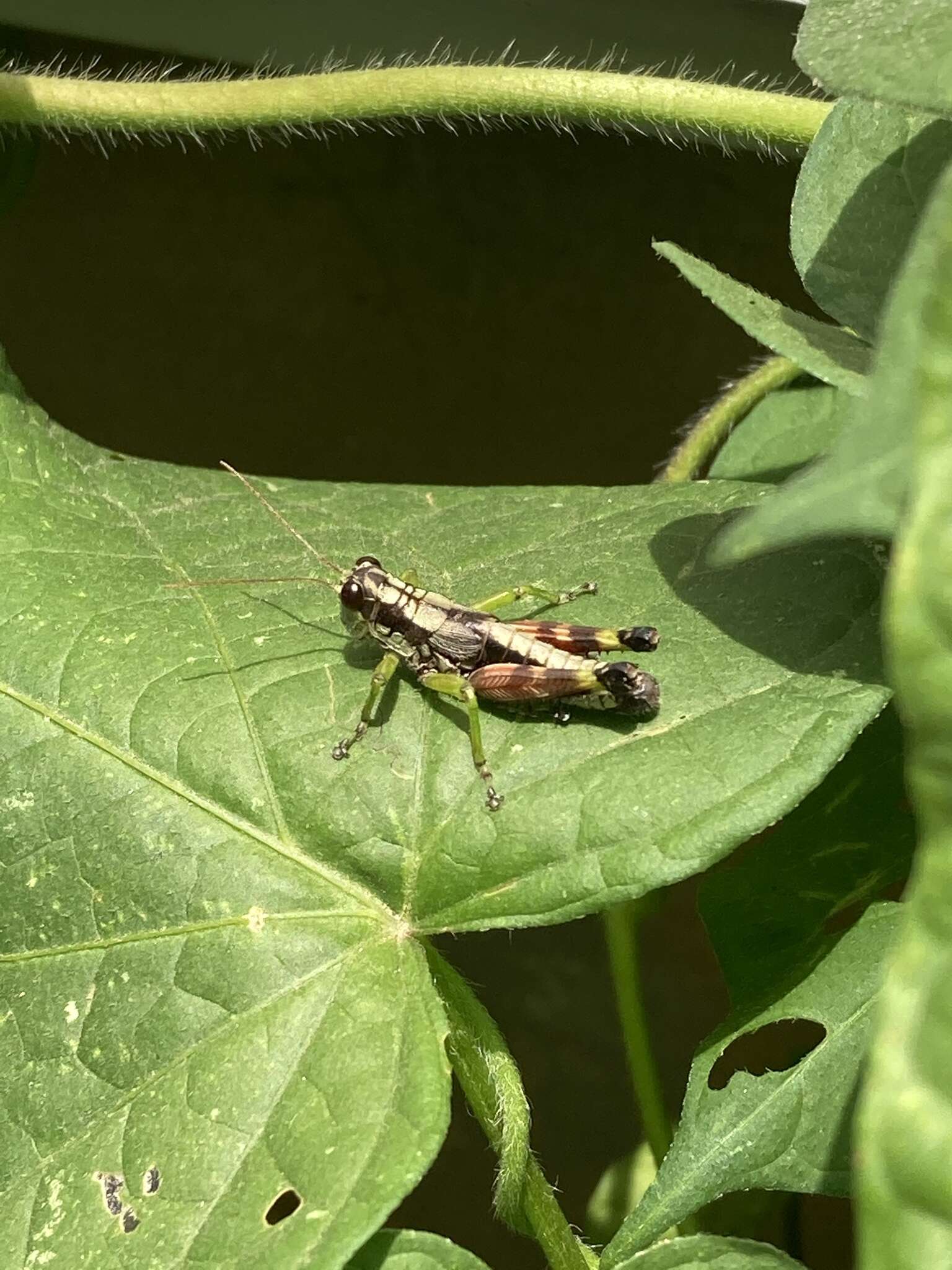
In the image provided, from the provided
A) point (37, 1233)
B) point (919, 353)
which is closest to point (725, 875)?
point (37, 1233)

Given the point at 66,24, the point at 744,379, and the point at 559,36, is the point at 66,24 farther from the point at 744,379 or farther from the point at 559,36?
the point at 744,379

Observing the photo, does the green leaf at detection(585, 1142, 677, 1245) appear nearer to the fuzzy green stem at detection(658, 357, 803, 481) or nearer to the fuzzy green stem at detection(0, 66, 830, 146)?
the fuzzy green stem at detection(658, 357, 803, 481)

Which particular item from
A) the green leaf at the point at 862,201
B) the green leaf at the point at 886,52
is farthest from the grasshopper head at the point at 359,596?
the green leaf at the point at 886,52

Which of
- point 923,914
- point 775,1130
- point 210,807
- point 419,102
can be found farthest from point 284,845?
point 419,102

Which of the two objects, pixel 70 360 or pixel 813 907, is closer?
pixel 813 907

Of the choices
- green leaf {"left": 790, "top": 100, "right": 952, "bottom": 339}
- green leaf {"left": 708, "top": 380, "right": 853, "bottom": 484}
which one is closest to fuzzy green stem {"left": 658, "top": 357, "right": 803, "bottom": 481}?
green leaf {"left": 708, "top": 380, "right": 853, "bottom": 484}
